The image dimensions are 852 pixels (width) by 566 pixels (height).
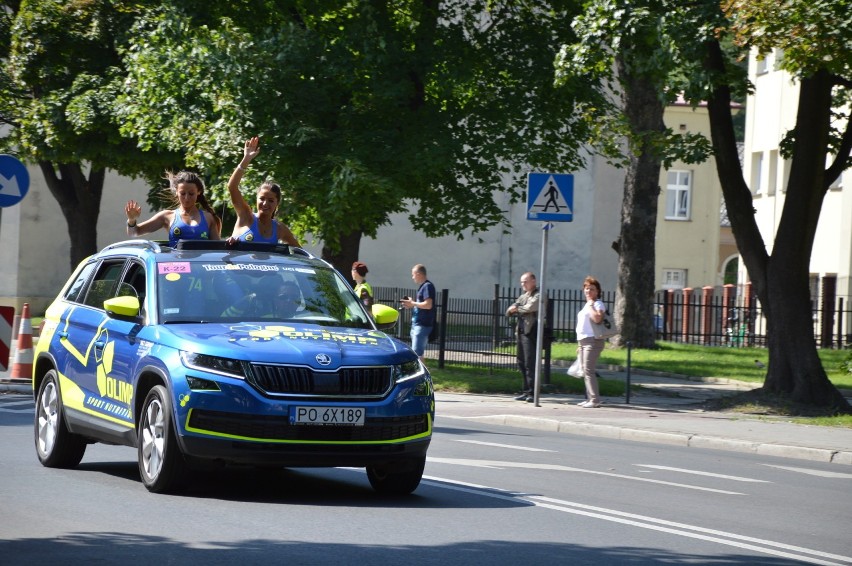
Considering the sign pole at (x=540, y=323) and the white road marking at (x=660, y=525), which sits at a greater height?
the sign pole at (x=540, y=323)

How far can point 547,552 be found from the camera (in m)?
7.46

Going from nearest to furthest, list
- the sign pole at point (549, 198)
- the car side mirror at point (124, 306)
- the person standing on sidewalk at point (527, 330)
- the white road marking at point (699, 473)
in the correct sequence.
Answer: the car side mirror at point (124, 306) < the white road marking at point (699, 473) < the sign pole at point (549, 198) < the person standing on sidewalk at point (527, 330)

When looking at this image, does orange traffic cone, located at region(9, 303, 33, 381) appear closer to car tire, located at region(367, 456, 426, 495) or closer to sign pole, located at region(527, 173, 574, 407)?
sign pole, located at region(527, 173, 574, 407)

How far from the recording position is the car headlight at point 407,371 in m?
9.16

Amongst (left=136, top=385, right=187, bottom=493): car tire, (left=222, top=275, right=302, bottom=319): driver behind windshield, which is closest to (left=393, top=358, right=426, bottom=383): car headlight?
(left=222, top=275, right=302, bottom=319): driver behind windshield

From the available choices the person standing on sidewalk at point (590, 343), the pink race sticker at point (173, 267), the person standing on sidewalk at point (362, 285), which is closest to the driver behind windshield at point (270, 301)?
the pink race sticker at point (173, 267)

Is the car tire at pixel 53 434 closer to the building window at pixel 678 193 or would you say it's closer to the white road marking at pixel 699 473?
the white road marking at pixel 699 473

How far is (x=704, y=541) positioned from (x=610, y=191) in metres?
40.8

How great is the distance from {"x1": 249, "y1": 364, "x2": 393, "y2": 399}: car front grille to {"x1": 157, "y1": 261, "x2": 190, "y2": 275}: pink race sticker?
148cm

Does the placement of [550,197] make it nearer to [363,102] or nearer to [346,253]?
[363,102]

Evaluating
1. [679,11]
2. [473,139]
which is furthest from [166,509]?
[473,139]

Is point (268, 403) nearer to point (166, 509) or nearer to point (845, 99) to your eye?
point (166, 509)

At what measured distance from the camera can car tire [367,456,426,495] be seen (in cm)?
938

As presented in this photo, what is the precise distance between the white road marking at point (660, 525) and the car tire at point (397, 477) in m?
0.60
